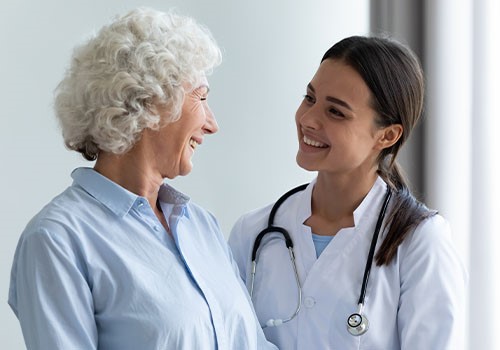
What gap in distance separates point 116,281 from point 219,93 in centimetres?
134

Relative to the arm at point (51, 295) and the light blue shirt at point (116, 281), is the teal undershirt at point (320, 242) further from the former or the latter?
the arm at point (51, 295)

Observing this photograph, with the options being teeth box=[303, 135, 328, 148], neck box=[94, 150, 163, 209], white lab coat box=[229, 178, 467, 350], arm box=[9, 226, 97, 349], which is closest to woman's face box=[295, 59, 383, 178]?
teeth box=[303, 135, 328, 148]

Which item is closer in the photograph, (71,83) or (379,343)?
(71,83)

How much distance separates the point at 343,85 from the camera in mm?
1952

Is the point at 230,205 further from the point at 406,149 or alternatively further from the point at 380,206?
the point at 380,206

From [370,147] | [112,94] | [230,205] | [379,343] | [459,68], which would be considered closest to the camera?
[112,94]

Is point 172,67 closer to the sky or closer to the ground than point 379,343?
closer to the sky

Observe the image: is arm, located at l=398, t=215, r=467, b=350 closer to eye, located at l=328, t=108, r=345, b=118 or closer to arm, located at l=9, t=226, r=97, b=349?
eye, located at l=328, t=108, r=345, b=118

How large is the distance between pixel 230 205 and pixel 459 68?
813mm

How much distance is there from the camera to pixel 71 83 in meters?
1.62

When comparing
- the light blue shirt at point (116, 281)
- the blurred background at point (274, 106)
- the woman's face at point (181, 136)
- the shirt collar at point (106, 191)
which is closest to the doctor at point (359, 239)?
the light blue shirt at point (116, 281)

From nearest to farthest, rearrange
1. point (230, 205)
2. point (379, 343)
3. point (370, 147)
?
point (379, 343) < point (370, 147) < point (230, 205)

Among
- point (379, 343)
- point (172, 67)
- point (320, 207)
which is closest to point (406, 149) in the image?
point (320, 207)

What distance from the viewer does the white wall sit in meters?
2.37
